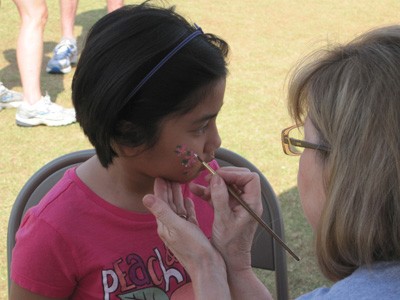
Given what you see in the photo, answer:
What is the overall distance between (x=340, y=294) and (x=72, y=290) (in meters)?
0.70

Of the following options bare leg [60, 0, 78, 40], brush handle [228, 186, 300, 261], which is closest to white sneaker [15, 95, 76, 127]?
bare leg [60, 0, 78, 40]

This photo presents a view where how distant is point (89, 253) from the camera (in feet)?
5.22

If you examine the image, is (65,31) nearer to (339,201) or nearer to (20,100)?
(20,100)

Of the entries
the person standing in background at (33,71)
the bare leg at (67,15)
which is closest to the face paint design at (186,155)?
the person standing in background at (33,71)

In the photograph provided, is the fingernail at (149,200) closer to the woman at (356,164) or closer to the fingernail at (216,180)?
the fingernail at (216,180)

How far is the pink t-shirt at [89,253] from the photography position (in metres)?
1.55

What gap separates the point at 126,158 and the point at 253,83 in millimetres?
3817

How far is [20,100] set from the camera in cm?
483

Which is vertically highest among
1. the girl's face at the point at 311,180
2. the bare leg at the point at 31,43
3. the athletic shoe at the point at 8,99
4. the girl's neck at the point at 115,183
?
the girl's face at the point at 311,180

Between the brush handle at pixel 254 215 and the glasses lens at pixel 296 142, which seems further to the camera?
the brush handle at pixel 254 215

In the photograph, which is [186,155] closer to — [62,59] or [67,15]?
[62,59]

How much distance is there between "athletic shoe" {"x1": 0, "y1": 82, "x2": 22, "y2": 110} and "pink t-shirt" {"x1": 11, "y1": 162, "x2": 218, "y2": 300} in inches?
130

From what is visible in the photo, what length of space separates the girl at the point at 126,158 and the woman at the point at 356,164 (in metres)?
0.31

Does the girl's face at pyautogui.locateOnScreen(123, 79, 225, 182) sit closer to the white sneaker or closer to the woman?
the woman
